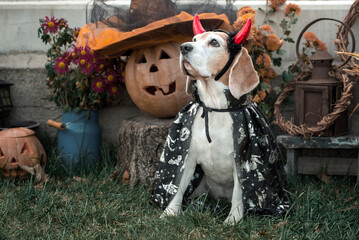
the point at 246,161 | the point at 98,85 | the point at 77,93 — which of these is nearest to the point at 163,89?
the point at 98,85

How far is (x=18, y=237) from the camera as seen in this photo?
2479 mm

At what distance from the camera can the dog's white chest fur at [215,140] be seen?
262 centimetres

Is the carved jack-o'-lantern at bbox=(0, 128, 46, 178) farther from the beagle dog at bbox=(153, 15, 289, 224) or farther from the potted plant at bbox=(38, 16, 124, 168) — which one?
the beagle dog at bbox=(153, 15, 289, 224)

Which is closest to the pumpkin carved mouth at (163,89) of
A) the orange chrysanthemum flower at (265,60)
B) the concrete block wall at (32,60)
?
the concrete block wall at (32,60)

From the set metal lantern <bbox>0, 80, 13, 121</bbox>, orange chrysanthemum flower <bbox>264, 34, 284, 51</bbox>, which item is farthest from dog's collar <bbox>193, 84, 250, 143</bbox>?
metal lantern <bbox>0, 80, 13, 121</bbox>

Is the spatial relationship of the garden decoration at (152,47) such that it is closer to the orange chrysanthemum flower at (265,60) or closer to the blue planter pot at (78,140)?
the orange chrysanthemum flower at (265,60)

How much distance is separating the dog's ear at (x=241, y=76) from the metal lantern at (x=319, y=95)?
0.88 m

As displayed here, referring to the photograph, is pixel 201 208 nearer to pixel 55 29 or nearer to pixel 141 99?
pixel 141 99

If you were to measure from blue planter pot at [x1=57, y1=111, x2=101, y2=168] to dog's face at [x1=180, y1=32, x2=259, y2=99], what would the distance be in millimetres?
1515

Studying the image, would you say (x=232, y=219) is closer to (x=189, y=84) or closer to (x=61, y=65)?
(x=189, y=84)

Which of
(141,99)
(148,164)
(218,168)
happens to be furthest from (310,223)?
(141,99)

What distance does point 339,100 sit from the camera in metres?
3.22

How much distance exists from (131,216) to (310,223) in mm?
1036

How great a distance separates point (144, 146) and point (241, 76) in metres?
1.06
